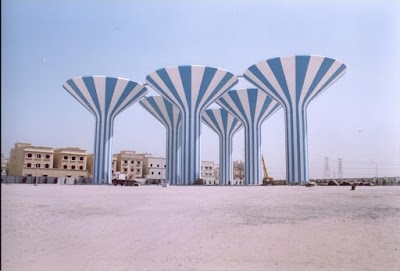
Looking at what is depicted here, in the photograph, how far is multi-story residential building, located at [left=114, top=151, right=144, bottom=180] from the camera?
3098 inches

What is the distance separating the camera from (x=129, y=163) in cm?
7956

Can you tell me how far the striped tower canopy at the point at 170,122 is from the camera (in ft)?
174

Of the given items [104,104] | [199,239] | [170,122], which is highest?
[104,104]

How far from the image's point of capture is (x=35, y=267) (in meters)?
6.59

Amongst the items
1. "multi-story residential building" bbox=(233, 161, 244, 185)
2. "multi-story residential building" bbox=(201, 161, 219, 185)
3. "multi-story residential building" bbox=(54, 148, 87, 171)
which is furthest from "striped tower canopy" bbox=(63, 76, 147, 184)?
"multi-story residential building" bbox=(233, 161, 244, 185)

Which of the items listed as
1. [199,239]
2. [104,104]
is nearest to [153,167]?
[104,104]

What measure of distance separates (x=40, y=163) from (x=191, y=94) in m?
35.8

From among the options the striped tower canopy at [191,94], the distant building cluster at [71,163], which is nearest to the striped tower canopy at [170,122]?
the distant building cluster at [71,163]

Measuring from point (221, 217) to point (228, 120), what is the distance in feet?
149

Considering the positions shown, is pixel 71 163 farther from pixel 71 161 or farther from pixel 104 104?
pixel 104 104

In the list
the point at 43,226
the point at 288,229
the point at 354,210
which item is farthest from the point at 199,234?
the point at 354,210

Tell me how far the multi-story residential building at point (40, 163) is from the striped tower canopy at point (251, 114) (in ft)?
104

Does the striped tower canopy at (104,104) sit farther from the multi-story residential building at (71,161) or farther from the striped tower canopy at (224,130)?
the multi-story residential building at (71,161)

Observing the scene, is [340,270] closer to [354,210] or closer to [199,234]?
[199,234]
